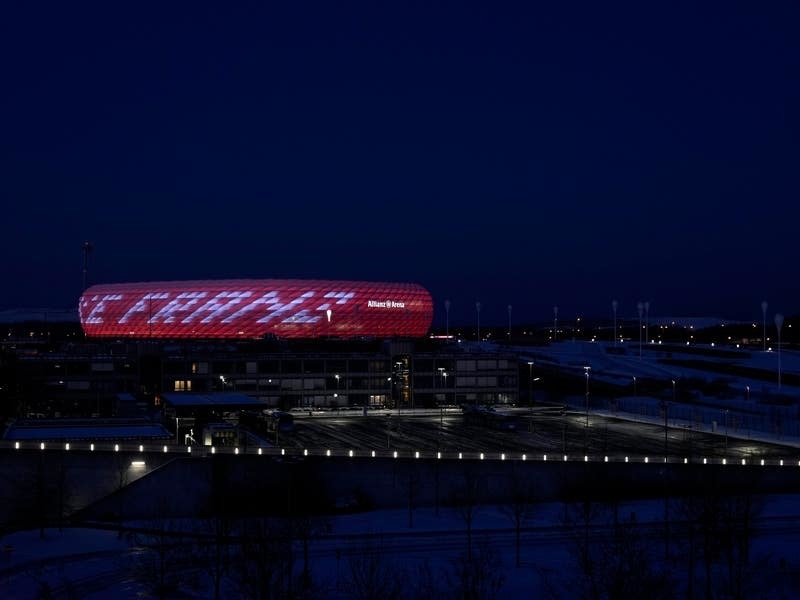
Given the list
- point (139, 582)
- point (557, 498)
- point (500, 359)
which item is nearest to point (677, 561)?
point (557, 498)

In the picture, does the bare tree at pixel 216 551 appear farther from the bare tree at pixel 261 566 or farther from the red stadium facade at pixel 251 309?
the red stadium facade at pixel 251 309

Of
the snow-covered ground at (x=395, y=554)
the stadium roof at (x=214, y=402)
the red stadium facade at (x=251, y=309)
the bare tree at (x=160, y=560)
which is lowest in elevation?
the snow-covered ground at (x=395, y=554)

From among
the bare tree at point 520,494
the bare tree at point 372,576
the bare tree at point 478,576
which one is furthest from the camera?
the bare tree at point 520,494

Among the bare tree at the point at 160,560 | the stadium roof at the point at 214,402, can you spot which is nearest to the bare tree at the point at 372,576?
the bare tree at the point at 160,560

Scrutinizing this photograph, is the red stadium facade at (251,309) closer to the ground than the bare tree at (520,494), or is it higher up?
higher up

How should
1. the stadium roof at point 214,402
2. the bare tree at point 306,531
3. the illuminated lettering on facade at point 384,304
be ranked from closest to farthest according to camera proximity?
the bare tree at point 306,531, the stadium roof at point 214,402, the illuminated lettering on facade at point 384,304

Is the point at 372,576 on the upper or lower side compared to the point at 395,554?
upper

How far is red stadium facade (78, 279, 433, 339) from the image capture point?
108625mm

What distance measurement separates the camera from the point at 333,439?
48.2 m

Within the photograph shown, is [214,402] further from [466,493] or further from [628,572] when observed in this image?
[628,572]

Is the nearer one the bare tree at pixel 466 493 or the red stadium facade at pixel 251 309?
the bare tree at pixel 466 493

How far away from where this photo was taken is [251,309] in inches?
4262

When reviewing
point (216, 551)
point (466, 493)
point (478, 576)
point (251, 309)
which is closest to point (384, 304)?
point (251, 309)

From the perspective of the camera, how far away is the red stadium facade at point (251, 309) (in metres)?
109
